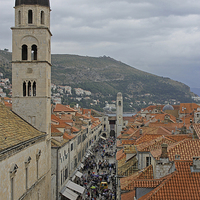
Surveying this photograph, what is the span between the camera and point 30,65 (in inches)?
1176

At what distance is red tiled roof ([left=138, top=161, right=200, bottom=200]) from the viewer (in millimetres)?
14012

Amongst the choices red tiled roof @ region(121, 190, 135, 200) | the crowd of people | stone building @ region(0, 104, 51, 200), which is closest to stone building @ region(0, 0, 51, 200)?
stone building @ region(0, 104, 51, 200)

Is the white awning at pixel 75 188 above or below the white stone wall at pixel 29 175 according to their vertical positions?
below

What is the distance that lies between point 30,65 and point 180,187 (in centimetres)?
1970

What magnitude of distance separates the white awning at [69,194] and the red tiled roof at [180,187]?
2469 centimetres

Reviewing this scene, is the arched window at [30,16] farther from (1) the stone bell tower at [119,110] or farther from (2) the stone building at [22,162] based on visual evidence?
(1) the stone bell tower at [119,110]

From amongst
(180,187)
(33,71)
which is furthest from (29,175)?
(180,187)

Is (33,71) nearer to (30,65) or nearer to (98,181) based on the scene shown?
(30,65)

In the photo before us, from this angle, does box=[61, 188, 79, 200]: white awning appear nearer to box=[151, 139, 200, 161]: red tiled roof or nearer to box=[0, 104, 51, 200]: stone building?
box=[0, 104, 51, 200]: stone building

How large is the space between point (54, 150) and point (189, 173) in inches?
950

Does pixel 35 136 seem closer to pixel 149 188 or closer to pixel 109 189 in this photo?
pixel 149 188

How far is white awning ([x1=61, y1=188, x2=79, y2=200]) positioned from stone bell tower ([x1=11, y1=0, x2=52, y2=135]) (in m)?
11.5

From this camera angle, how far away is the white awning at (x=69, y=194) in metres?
37.7

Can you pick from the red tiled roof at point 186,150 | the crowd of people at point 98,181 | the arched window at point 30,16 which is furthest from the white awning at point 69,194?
the red tiled roof at point 186,150
